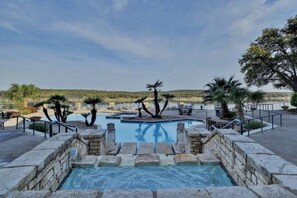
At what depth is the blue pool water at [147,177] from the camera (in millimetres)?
3600

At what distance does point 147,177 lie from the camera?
393 cm

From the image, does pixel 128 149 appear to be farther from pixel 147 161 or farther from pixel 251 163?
pixel 251 163

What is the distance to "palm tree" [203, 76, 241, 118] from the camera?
43.7ft

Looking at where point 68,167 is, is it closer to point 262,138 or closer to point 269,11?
point 262,138

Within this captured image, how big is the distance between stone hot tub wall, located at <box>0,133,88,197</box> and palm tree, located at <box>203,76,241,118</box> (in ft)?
34.1

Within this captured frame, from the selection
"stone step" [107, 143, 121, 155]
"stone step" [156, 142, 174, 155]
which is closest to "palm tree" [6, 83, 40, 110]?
"stone step" [107, 143, 121, 155]

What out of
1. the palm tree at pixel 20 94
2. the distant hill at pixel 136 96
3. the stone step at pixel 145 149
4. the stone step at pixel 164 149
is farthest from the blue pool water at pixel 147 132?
the palm tree at pixel 20 94

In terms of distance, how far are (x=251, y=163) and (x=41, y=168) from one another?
290 cm

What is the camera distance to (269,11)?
509 inches

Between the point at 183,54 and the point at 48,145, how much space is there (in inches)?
770

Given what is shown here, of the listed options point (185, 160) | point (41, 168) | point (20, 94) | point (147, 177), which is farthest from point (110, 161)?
point (20, 94)

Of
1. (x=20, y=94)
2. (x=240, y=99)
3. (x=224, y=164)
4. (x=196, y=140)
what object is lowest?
(x=224, y=164)

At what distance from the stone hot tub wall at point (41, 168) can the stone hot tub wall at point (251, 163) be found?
9.14 feet

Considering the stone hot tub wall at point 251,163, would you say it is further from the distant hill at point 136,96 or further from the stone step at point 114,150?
the distant hill at point 136,96
